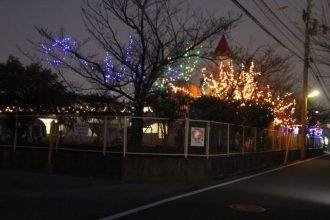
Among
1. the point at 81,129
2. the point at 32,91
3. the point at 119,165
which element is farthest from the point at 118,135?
the point at 32,91

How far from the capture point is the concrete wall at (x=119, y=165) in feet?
50.5

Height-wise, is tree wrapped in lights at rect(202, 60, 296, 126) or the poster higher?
tree wrapped in lights at rect(202, 60, 296, 126)

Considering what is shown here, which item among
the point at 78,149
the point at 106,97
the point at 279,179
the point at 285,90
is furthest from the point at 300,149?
the point at 78,149

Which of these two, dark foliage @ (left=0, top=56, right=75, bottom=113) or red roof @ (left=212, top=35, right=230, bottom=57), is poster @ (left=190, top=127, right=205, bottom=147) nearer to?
red roof @ (left=212, top=35, right=230, bottom=57)

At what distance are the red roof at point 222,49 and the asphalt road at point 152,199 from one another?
20.6ft

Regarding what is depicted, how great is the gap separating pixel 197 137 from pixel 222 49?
21.7 feet

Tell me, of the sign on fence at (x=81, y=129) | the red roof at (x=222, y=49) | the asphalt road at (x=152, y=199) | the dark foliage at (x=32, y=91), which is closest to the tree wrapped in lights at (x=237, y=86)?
the red roof at (x=222, y=49)

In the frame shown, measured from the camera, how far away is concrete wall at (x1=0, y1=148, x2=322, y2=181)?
15406 mm

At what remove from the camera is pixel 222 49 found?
22141 mm

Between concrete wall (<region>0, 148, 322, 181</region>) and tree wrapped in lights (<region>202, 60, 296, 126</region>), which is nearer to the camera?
concrete wall (<region>0, 148, 322, 181</region>)

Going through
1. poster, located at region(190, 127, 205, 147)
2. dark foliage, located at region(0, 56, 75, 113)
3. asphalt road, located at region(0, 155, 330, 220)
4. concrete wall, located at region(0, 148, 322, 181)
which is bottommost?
asphalt road, located at region(0, 155, 330, 220)

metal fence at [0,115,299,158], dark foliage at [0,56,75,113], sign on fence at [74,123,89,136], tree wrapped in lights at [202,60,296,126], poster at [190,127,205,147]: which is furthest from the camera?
tree wrapped in lights at [202,60,296,126]

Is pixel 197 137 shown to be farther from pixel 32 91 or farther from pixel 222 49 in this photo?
pixel 32 91

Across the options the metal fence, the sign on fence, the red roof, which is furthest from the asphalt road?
the red roof
